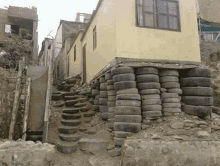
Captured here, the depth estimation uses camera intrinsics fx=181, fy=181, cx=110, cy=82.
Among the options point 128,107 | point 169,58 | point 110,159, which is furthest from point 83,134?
point 169,58

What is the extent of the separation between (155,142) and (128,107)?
1071 millimetres

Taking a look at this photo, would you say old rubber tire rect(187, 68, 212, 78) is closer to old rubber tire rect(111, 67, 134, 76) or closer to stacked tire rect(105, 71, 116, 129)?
old rubber tire rect(111, 67, 134, 76)

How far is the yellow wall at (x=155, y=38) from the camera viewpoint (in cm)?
526

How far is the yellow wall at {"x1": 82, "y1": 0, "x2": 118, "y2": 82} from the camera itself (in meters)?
5.51

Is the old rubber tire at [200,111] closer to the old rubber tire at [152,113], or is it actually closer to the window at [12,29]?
the old rubber tire at [152,113]

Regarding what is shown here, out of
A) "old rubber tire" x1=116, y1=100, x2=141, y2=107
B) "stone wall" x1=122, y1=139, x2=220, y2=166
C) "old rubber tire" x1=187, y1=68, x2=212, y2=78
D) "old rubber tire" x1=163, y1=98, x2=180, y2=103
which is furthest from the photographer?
"old rubber tire" x1=187, y1=68, x2=212, y2=78

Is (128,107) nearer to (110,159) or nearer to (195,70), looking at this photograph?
(110,159)

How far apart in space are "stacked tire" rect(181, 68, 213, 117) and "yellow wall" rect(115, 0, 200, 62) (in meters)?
0.70

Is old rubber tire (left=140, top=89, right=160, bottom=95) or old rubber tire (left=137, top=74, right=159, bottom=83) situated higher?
old rubber tire (left=137, top=74, right=159, bottom=83)

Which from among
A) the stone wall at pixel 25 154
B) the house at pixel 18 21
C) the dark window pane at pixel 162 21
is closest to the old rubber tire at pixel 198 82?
the dark window pane at pixel 162 21

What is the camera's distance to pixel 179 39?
18.8ft

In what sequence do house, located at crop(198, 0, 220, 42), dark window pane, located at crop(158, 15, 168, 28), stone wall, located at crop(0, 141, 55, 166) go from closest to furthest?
1. stone wall, located at crop(0, 141, 55, 166)
2. dark window pane, located at crop(158, 15, 168, 28)
3. house, located at crop(198, 0, 220, 42)

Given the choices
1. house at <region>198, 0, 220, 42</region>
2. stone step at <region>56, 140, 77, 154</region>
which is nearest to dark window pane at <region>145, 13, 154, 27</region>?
stone step at <region>56, 140, 77, 154</region>

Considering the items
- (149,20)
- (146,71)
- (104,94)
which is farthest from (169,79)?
(104,94)
